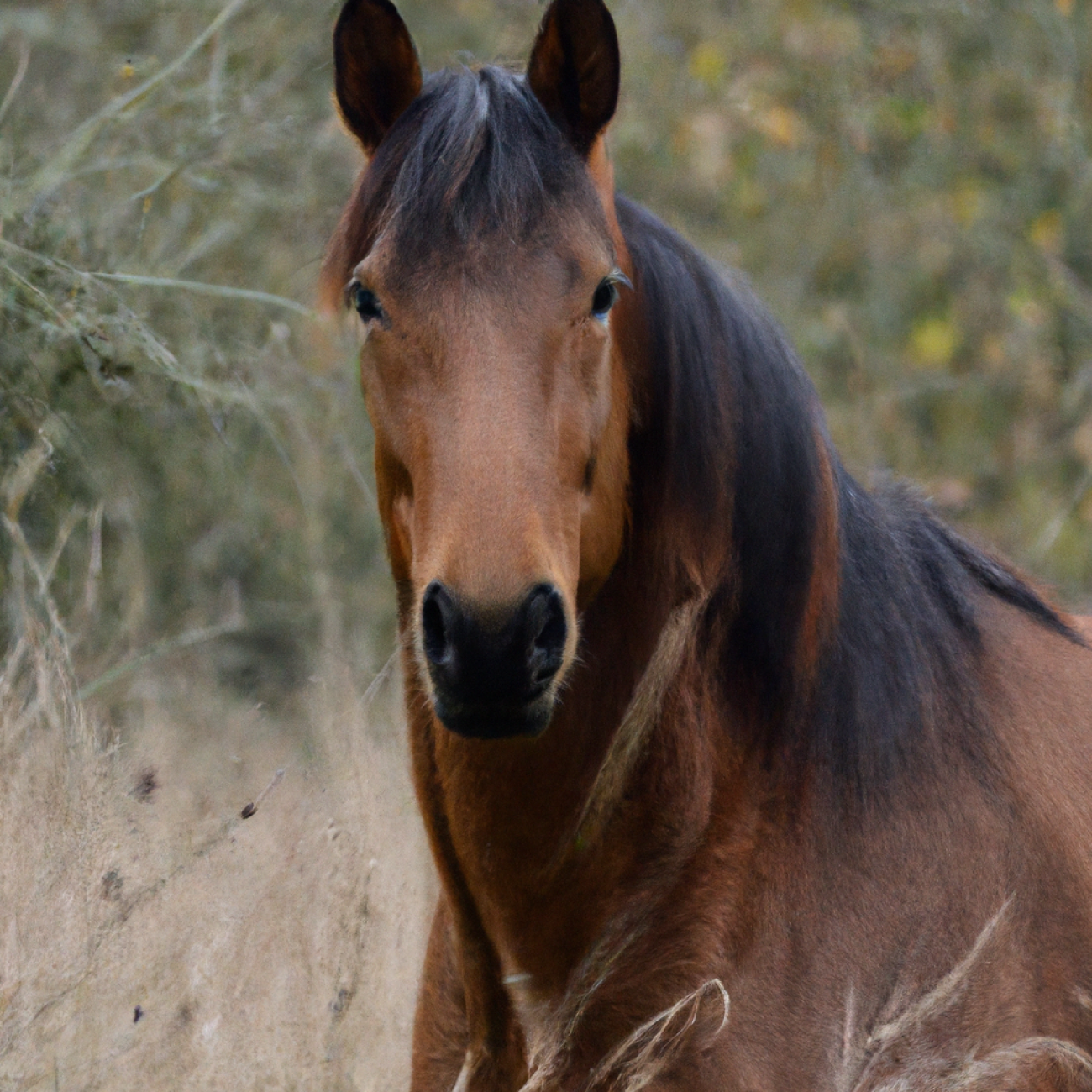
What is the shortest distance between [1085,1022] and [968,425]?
22.1 ft

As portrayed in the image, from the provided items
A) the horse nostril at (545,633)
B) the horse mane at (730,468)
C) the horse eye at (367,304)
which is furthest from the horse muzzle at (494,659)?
the horse eye at (367,304)

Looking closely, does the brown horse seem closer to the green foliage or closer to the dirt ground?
the dirt ground

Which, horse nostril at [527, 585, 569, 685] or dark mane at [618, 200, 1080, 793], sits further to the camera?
dark mane at [618, 200, 1080, 793]

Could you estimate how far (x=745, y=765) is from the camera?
7.95 ft

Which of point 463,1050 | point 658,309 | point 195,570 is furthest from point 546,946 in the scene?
point 195,570

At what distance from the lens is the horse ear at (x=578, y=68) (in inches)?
93.0

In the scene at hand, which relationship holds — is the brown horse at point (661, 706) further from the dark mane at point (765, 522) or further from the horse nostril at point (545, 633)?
the horse nostril at point (545, 633)

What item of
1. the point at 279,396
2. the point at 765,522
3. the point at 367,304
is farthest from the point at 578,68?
the point at 279,396

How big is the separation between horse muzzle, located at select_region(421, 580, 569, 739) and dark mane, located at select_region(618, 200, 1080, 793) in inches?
20.1

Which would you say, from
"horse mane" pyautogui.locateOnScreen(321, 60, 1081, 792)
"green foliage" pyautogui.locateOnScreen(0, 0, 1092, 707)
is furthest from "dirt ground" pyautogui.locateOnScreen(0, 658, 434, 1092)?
"horse mane" pyautogui.locateOnScreen(321, 60, 1081, 792)

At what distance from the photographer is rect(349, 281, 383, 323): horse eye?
2322 millimetres

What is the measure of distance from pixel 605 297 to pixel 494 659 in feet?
2.36

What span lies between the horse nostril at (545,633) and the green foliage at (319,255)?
4.57 ft

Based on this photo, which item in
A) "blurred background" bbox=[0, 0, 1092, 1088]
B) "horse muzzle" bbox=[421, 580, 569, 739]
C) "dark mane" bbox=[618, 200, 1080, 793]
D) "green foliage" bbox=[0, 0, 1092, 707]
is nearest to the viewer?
"horse muzzle" bbox=[421, 580, 569, 739]
